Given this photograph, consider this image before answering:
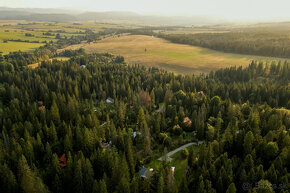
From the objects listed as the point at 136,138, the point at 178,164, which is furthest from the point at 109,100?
the point at 178,164

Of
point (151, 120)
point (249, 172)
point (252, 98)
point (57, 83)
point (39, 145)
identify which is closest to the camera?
point (249, 172)

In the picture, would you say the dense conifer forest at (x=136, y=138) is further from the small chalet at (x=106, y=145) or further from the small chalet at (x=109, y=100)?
the small chalet at (x=109, y=100)

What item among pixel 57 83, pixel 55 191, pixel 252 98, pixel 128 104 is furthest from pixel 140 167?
pixel 57 83

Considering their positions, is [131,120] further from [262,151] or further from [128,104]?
[262,151]

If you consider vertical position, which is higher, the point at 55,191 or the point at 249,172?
the point at 249,172

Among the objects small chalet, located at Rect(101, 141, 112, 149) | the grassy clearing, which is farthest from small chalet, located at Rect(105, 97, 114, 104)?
the grassy clearing

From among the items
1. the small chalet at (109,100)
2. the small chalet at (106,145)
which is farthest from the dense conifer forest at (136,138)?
the small chalet at (109,100)

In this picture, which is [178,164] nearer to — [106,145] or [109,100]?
[106,145]

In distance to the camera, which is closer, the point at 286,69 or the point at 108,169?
the point at 108,169
